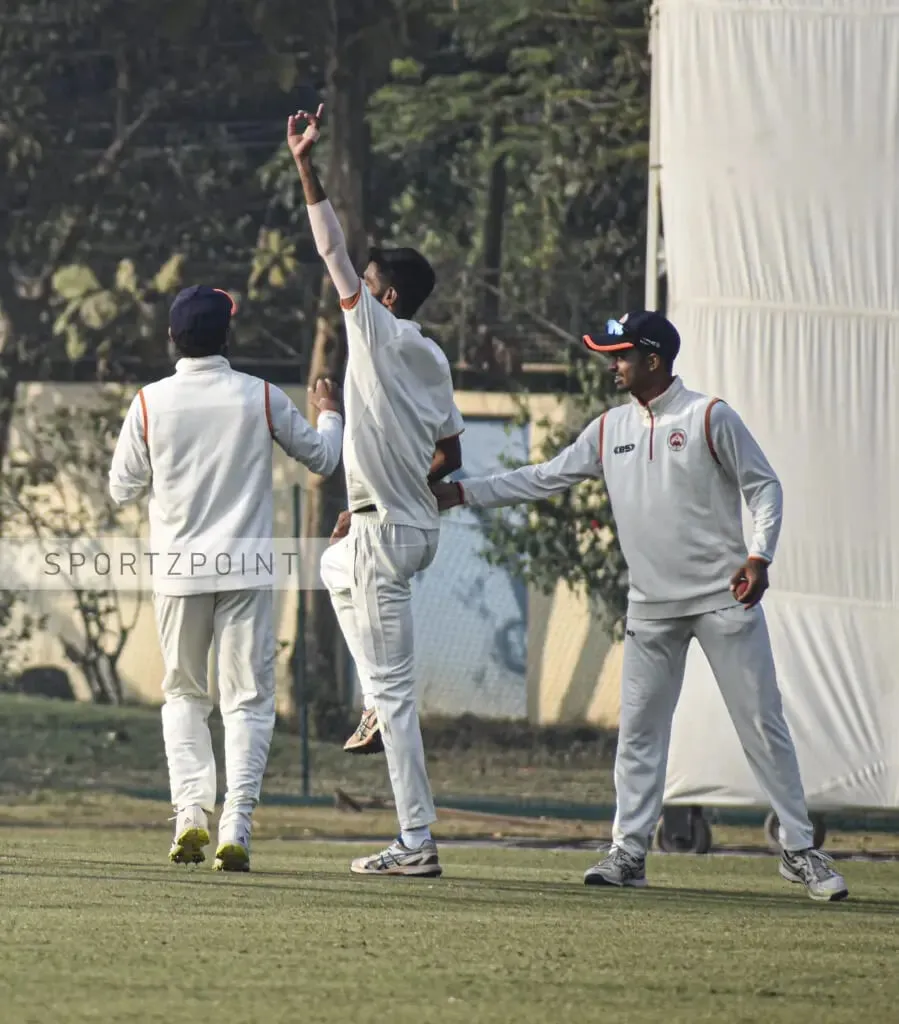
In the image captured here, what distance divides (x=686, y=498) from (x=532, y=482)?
2.13ft

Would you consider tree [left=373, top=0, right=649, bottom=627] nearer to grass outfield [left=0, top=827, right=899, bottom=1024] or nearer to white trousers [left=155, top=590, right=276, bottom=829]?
grass outfield [left=0, top=827, right=899, bottom=1024]

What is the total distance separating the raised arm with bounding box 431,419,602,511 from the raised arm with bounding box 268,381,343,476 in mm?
345

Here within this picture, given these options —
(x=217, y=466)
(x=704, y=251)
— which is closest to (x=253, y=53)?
(x=704, y=251)

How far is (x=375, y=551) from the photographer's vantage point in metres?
7.82

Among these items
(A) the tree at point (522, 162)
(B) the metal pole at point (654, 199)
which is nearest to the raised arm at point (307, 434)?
(B) the metal pole at point (654, 199)

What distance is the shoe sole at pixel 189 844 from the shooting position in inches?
306

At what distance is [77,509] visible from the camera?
18359mm

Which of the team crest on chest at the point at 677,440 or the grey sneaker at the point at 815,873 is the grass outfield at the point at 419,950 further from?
the team crest on chest at the point at 677,440

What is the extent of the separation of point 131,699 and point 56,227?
406 cm

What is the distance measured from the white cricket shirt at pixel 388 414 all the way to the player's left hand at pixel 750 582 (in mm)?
1007

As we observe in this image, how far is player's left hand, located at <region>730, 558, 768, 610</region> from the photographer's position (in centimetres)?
749

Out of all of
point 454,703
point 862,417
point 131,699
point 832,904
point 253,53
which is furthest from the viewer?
point 253,53

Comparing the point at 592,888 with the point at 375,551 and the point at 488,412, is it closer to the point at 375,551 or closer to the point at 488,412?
the point at 375,551

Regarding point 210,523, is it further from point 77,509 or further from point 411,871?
point 77,509
